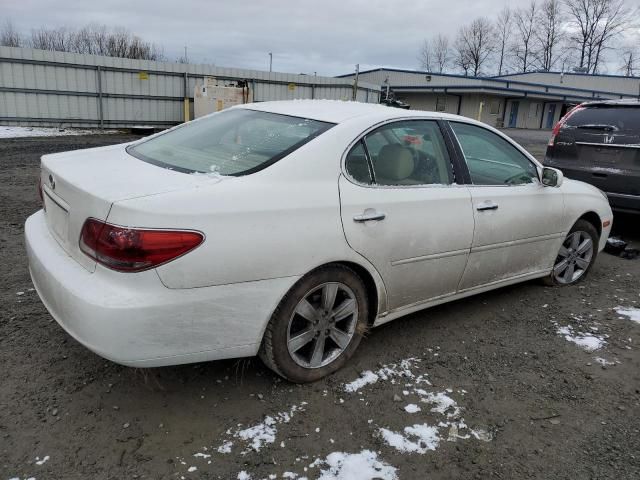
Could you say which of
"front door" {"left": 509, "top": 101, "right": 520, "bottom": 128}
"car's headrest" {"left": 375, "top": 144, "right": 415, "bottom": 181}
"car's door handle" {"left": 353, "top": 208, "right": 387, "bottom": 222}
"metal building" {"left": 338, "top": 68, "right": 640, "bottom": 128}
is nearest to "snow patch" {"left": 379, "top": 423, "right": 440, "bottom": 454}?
"car's door handle" {"left": 353, "top": 208, "right": 387, "bottom": 222}

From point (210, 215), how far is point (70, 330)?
33.5 inches

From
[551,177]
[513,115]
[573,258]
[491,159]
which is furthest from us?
[513,115]

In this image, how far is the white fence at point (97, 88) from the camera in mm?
16188

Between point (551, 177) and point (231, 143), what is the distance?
2.52 meters

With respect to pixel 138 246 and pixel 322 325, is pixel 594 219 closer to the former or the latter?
pixel 322 325

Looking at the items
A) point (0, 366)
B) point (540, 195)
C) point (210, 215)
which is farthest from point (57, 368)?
point (540, 195)

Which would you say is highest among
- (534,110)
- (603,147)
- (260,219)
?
(534,110)

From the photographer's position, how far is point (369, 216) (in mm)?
2910

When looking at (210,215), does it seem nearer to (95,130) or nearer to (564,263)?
(564,263)

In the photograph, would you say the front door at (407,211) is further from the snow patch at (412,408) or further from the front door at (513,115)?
the front door at (513,115)

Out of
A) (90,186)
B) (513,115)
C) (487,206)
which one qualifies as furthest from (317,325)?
(513,115)

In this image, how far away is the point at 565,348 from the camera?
11.7 ft

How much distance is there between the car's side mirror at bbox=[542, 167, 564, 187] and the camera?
4066mm

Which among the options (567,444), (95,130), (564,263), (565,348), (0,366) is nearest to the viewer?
(567,444)
